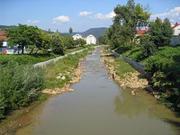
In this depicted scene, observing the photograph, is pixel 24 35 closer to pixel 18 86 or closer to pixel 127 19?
A: pixel 127 19

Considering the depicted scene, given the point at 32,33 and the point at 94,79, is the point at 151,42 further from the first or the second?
the point at 32,33

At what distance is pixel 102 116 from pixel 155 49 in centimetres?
2290

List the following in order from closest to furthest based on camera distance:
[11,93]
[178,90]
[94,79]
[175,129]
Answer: [175,129] → [11,93] → [178,90] → [94,79]

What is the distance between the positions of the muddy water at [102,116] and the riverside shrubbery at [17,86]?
1.10 meters

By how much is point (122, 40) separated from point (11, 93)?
50.2m

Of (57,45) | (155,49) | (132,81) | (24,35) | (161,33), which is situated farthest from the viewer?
(57,45)

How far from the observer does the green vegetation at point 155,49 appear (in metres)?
23.7

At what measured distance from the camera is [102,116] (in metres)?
20.8

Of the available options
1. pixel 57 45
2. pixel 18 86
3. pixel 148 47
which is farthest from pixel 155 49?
pixel 57 45

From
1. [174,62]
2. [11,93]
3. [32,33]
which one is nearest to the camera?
[11,93]

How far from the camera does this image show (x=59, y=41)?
226ft

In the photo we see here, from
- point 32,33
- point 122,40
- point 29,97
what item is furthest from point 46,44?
point 29,97

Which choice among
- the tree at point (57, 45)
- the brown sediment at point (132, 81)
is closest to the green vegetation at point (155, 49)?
the brown sediment at point (132, 81)

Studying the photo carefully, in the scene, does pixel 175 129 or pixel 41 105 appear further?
pixel 41 105
